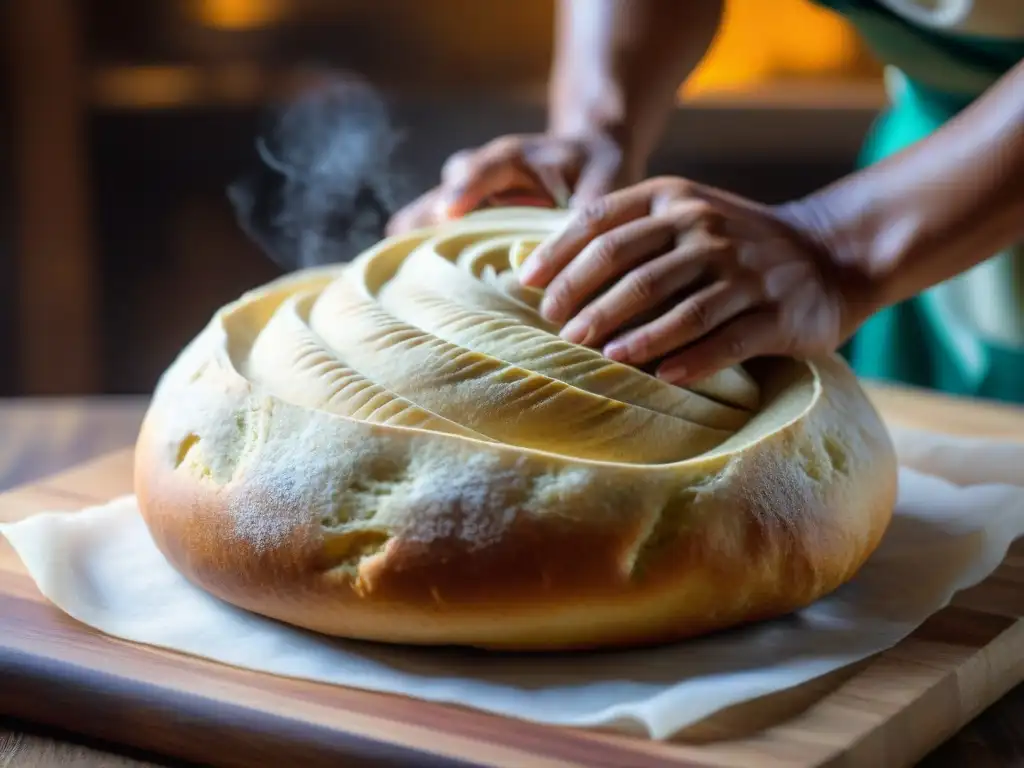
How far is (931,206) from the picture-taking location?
1152 millimetres

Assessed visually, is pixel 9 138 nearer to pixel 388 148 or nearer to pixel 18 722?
pixel 388 148

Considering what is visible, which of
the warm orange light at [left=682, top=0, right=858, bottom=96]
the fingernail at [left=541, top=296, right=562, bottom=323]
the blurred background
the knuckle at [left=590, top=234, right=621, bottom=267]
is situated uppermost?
the knuckle at [left=590, top=234, right=621, bottom=267]

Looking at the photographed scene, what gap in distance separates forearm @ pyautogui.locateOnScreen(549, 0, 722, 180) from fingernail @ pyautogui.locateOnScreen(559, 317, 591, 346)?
2.02ft

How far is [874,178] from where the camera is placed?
1.18 m

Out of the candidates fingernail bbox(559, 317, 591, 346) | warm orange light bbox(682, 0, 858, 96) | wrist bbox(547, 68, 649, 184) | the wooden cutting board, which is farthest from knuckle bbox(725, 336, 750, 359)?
warm orange light bbox(682, 0, 858, 96)

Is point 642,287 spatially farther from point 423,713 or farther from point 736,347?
point 423,713

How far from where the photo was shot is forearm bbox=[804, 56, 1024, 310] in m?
1.14

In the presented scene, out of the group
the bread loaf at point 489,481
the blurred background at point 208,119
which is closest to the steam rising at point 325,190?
the bread loaf at point 489,481

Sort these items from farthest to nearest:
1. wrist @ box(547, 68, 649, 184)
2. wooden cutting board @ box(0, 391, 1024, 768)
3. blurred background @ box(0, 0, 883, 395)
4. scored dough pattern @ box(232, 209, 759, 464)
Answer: blurred background @ box(0, 0, 883, 395) → wrist @ box(547, 68, 649, 184) → scored dough pattern @ box(232, 209, 759, 464) → wooden cutting board @ box(0, 391, 1024, 768)

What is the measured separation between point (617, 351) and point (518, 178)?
1.53ft

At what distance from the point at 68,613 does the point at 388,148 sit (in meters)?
0.66

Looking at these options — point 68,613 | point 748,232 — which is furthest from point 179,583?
point 748,232

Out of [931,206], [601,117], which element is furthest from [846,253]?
[601,117]

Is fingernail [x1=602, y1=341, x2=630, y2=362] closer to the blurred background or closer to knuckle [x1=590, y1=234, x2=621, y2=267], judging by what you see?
knuckle [x1=590, y1=234, x2=621, y2=267]
